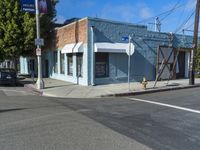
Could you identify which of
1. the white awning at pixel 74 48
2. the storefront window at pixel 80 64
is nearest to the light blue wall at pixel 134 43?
the white awning at pixel 74 48

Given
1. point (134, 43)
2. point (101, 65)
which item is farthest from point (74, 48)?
point (134, 43)

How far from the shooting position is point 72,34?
2231 centimetres

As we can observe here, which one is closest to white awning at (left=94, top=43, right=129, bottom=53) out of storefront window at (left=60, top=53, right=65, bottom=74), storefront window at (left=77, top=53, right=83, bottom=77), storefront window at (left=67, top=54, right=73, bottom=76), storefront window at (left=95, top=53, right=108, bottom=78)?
storefront window at (left=95, top=53, right=108, bottom=78)

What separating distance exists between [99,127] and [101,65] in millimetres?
12866

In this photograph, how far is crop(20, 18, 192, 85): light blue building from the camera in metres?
19.8

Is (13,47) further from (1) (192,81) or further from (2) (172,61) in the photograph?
(1) (192,81)

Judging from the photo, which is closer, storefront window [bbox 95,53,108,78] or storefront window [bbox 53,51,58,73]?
storefront window [bbox 95,53,108,78]

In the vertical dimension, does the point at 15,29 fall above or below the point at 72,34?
above

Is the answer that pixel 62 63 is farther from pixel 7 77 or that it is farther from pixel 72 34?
pixel 7 77

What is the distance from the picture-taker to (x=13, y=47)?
83.4 ft

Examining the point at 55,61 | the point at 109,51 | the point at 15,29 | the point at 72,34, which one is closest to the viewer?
the point at 109,51

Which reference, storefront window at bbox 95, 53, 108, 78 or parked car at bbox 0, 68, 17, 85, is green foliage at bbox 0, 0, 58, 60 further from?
storefront window at bbox 95, 53, 108, 78

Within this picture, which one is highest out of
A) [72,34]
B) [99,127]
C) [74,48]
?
[72,34]

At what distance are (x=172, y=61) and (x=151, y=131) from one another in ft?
57.1
